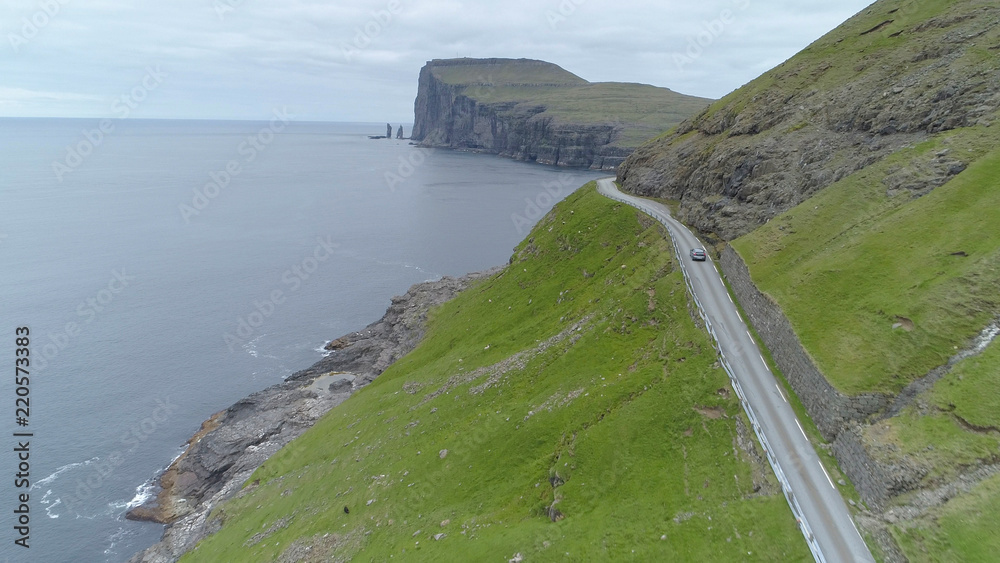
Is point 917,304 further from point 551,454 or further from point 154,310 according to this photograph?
point 154,310

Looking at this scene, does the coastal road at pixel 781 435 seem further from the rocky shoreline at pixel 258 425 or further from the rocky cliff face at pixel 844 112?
the rocky shoreline at pixel 258 425

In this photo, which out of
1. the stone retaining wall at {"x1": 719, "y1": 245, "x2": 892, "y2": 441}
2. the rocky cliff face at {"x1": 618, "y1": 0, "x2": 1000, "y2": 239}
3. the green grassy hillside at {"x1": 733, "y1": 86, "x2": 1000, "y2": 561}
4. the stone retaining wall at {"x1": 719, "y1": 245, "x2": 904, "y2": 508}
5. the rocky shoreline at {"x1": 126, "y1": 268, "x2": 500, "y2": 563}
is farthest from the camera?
the rocky shoreline at {"x1": 126, "y1": 268, "x2": 500, "y2": 563}

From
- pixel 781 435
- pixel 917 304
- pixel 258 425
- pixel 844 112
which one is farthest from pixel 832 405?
pixel 258 425

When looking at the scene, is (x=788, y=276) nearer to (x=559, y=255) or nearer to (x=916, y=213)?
(x=916, y=213)

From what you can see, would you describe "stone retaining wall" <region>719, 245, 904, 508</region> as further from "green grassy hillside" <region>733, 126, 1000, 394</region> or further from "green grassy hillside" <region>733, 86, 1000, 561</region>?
"green grassy hillside" <region>733, 126, 1000, 394</region>

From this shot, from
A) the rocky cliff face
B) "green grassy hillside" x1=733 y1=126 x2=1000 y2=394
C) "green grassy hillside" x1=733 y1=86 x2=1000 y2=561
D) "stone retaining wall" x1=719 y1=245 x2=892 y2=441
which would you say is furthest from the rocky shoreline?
"green grassy hillside" x1=733 y1=86 x2=1000 y2=561

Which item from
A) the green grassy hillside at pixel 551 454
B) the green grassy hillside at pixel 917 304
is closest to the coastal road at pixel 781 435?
the green grassy hillside at pixel 551 454
